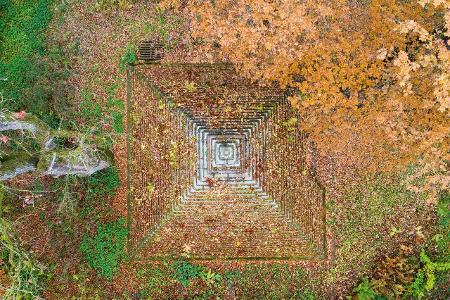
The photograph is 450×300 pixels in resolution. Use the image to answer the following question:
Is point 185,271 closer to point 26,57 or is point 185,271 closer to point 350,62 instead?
point 350,62

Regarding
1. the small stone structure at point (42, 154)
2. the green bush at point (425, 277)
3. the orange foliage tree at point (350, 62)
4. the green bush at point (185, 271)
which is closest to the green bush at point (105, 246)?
the green bush at point (185, 271)

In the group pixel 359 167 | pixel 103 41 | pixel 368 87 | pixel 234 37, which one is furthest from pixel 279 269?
pixel 103 41

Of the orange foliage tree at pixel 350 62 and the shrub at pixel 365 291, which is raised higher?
the orange foliage tree at pixel 350 62

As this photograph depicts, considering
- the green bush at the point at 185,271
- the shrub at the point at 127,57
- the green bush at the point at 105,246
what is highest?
the shrub at the point at 127,57

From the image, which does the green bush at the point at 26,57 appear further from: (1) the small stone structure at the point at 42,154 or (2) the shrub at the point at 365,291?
(2) the shrub at the point at 365,291

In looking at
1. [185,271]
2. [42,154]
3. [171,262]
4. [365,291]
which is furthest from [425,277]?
[42,154]

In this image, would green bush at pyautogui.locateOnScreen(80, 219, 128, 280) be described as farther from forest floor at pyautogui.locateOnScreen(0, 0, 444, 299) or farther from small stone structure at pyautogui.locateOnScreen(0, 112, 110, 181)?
small stone structure at pyautogui.locateOnScreen(0, 112, 110, 181)
